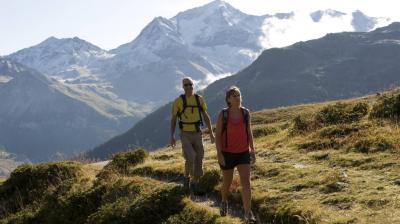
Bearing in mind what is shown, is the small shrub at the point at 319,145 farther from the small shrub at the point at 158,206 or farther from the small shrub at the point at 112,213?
the small shrub at the point at 112,213

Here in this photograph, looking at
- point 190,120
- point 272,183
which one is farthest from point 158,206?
point 272,183

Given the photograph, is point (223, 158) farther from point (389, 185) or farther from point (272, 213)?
point (389, 185)

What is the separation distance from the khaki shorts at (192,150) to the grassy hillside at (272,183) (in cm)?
95

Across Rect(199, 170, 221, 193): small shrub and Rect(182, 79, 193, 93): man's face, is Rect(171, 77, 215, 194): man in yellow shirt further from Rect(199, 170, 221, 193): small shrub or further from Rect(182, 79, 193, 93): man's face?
Rect(199, 170, 221, 193): small shrub

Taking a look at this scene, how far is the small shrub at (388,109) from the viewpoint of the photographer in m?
24.8

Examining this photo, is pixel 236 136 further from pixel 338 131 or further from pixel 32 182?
pixel 32 182

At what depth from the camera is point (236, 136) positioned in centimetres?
1327

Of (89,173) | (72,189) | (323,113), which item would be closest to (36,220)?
(72,189)

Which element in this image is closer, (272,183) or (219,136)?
(219,136)

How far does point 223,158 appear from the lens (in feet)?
44.1

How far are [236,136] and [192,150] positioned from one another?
3.79 m

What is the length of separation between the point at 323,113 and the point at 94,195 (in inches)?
540

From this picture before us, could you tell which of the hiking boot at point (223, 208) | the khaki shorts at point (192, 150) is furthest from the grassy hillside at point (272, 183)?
the khaki shorts at point (192, 150)

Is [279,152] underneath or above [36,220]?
above
